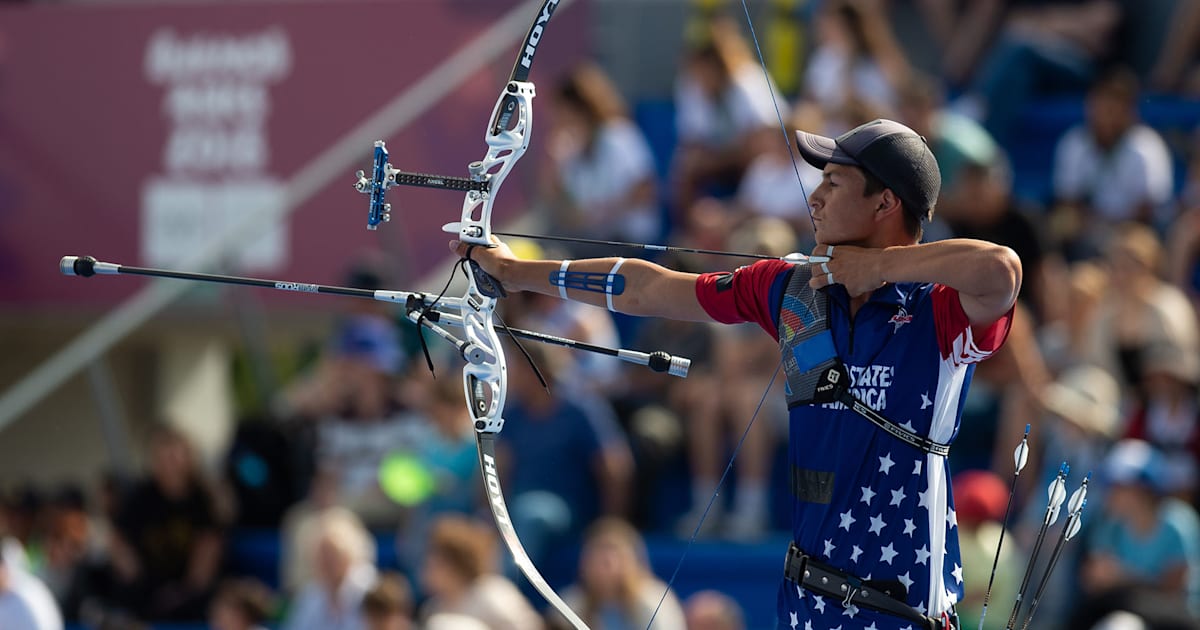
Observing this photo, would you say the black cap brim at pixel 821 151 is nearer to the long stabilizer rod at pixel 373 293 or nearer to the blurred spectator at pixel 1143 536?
the long stabilizer rod at pixel 373 293

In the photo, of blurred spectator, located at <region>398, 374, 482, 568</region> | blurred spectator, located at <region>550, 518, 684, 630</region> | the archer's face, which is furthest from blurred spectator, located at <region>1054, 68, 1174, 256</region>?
the archer's face

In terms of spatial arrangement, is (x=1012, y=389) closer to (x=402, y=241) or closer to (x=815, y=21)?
(x=402, y=241)

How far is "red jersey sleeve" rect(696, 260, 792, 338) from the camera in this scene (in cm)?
389

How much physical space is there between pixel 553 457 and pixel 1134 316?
286cm

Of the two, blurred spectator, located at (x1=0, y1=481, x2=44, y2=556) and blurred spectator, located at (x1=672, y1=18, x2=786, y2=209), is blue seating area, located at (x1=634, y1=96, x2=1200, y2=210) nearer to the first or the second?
blurred spectator, located at (x1=672, y1=18, x2=786, y2=209)

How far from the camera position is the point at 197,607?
8305 millimetres

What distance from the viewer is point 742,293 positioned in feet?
12.8

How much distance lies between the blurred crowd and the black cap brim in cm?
198

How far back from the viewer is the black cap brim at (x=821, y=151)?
365 cm

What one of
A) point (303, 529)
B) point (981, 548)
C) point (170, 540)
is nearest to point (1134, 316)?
point (981, 548)

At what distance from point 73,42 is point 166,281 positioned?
2.73m

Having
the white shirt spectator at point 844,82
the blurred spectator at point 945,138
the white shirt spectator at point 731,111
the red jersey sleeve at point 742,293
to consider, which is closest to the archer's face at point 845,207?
the red jersey sleeve at point 742,293

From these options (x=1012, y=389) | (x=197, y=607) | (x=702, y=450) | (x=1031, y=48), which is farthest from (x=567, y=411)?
(x=1031, y=48)

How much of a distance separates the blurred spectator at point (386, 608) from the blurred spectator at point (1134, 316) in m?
3.25
